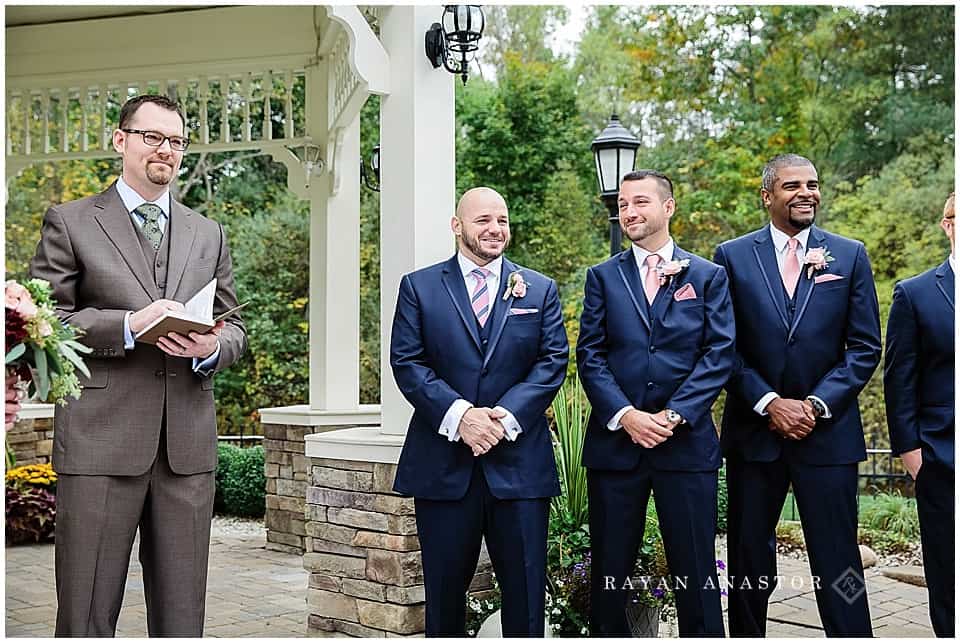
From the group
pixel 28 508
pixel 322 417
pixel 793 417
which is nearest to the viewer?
pixel 793 417

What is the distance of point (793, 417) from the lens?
11.7 ft

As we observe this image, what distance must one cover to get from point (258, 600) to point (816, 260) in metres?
3.44

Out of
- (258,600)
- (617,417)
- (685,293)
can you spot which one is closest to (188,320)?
(617,417)

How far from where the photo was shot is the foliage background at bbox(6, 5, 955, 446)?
13.1m

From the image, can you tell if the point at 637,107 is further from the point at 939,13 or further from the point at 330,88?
the point at 330,88

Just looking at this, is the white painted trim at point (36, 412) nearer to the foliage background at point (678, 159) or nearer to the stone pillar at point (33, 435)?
the stone pillar at point (33, 435)

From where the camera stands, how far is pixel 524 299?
3682 millimetres

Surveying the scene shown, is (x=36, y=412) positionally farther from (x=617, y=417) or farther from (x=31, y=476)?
(x=617, y=417)

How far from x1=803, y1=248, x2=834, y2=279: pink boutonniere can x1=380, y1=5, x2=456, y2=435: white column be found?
4.86ft

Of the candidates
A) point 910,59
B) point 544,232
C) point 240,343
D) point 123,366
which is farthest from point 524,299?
point 910,59

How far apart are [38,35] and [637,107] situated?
1037 centimetres

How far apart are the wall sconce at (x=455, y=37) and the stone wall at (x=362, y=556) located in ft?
5.71

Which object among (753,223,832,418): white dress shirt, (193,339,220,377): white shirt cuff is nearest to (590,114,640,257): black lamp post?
(753,223,832,418): white dress shirt

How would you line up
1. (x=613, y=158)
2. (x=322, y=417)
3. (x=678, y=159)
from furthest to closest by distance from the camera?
(x=678, y=159) < (x=322, y=417) < (x=613, y=158)
